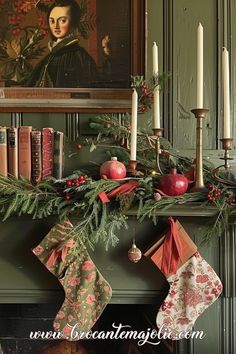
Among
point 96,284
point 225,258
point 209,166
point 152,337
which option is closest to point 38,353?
point 152,337

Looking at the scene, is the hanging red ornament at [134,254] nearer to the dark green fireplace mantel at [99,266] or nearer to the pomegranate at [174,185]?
the dark green fireplace mantel at [99,266]

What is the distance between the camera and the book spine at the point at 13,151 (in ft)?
4.43

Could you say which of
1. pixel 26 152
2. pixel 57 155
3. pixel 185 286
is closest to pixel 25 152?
pixel 26 152

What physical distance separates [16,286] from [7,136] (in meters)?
0.49

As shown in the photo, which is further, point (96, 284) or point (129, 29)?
point (129, 29)

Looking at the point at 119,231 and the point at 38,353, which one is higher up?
the point at 119,231

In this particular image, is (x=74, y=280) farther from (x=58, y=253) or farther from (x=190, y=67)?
(x=190, y=67)

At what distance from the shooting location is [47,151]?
138 cm

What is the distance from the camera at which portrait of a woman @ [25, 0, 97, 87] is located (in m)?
1.55

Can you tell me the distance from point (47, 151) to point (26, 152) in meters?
0.07

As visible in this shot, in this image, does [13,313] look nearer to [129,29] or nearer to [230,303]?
[230,303]

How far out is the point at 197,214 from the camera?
4.13 feet

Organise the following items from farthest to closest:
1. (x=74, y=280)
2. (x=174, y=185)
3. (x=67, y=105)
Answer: (x=67, y=105) → (x=74, y=280) → (x=174, y=185)

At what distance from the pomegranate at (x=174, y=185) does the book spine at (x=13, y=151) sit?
0.48 metres
